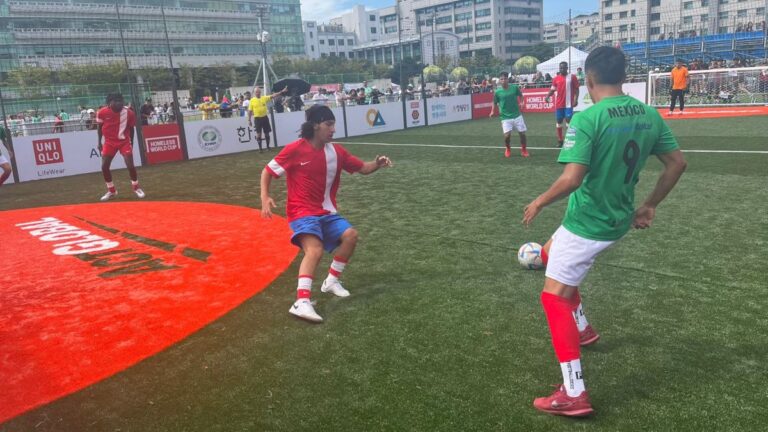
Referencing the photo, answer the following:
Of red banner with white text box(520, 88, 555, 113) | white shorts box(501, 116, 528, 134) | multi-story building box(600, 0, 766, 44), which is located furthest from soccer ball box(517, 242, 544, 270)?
multi-story building box(600, 0, 766, 44)

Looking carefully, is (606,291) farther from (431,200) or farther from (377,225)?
(431,200)

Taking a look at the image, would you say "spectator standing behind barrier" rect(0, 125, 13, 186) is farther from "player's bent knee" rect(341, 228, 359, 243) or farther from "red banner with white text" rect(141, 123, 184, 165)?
"player's bent knee" rect(341, 228, 359, 243)

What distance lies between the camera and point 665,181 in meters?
3.14

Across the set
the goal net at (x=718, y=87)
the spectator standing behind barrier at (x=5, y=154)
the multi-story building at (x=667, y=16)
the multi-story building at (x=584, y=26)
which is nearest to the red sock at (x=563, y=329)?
the spectator standing behind barrier at (x=5, y=154)

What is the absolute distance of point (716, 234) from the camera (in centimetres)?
619

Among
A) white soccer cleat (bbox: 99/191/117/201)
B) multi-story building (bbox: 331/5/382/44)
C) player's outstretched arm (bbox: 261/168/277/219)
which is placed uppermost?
multi-story building (bbox: 331/5/382/44)

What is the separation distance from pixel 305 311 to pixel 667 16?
281ft

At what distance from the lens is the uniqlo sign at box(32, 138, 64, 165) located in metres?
15.4

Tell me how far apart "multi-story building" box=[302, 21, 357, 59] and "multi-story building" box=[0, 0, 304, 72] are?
1385 inches

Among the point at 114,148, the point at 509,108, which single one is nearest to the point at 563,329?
→ the point at 114,148

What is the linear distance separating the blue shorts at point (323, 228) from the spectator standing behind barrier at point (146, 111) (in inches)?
576

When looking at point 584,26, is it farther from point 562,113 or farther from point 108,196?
point 108,196

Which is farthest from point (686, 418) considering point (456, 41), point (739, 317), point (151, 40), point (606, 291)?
point (456, 41)

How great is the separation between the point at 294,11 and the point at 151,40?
62829 millimetres
